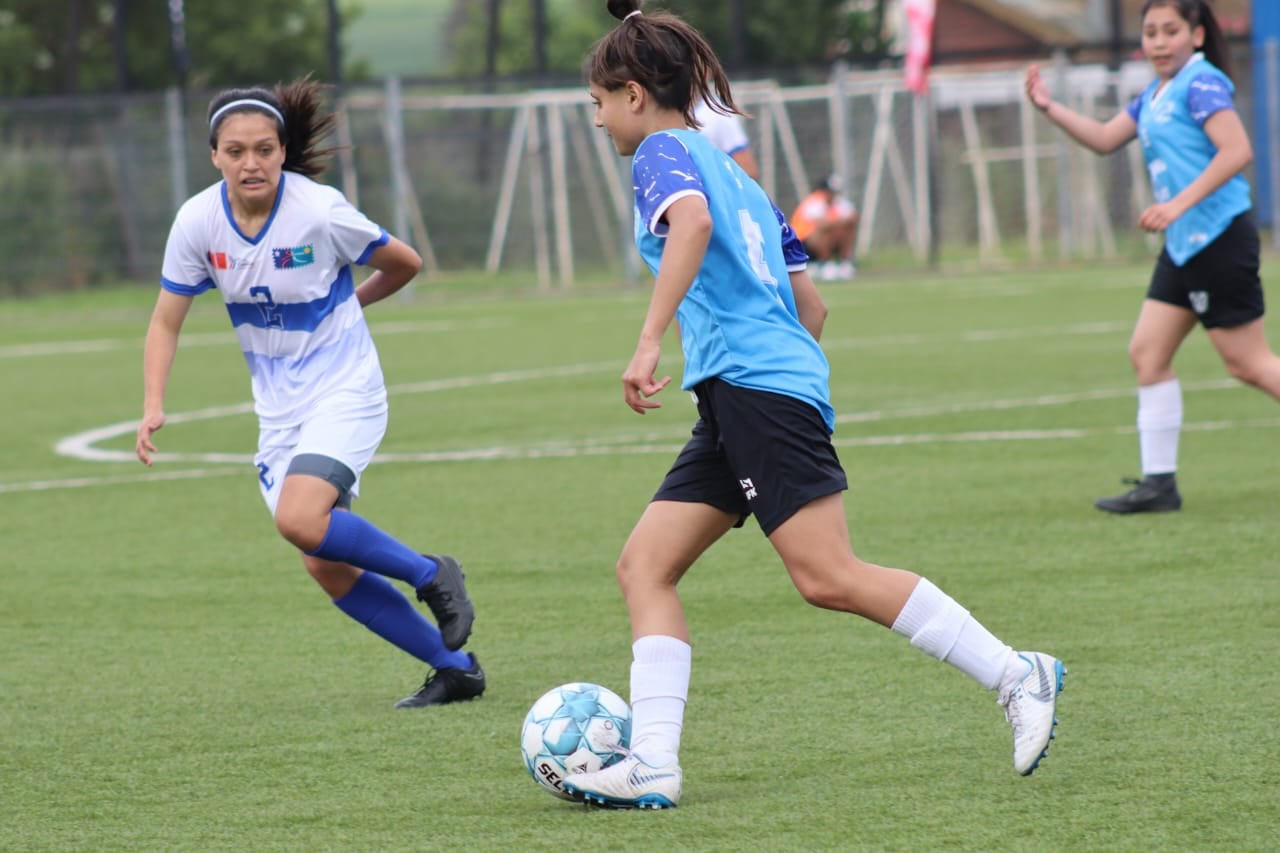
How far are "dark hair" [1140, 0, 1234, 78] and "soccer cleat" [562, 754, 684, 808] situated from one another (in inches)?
177

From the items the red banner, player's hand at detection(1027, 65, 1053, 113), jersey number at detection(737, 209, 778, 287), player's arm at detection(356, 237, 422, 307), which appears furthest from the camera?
the red banner

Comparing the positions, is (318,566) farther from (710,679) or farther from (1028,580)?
(1028,580)

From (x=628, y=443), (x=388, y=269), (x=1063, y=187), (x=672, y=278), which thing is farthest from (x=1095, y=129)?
(x=1063, y=187)

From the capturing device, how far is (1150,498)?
7.92 m

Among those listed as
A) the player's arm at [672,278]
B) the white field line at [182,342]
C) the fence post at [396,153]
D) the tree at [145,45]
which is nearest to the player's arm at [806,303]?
the player's arm at [672,278]

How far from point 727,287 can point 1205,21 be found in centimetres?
424

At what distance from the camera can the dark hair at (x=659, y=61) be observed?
4.14 m

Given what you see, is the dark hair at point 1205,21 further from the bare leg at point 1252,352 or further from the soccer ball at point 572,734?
the soccer ball at point 572,734

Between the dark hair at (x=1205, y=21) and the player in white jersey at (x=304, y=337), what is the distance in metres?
3.57

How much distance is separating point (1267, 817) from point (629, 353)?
1215cm

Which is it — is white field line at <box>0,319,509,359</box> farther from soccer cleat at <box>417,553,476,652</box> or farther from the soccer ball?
the soccer ball

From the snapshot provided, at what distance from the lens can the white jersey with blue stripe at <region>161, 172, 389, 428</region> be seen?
5.45 m

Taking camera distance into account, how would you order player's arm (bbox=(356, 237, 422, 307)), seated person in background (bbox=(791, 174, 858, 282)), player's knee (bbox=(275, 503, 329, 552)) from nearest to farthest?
player's knee (bbox=(275, 503, 329, 552)), player's arm (bbox=(356, 237, 422, 307)), seated person in background (bbox=(791, 174, 858, 282))

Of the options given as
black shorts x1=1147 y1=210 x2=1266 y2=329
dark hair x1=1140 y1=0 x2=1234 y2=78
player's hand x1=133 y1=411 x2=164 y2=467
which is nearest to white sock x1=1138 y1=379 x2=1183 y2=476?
black shorts x1=1147 y1=210 x2=1266 y2=329
